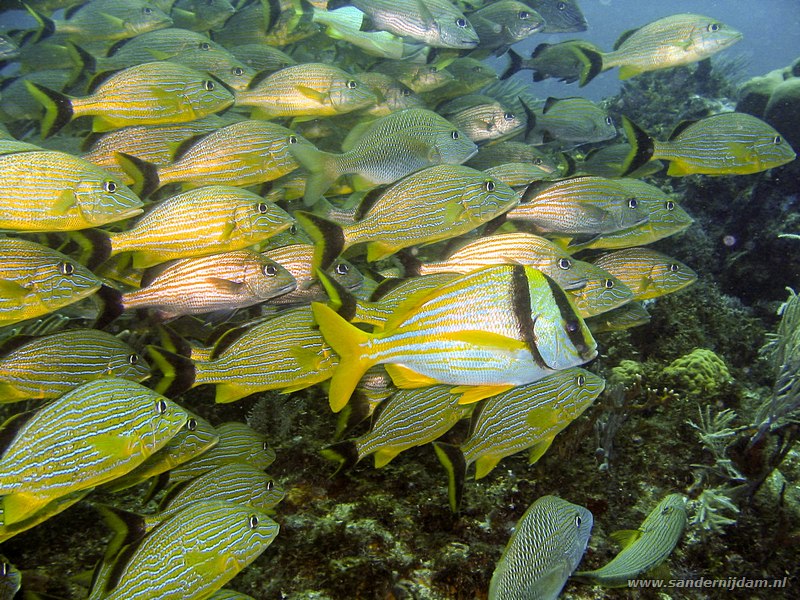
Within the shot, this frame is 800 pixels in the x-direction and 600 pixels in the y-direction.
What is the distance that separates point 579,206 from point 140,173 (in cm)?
365

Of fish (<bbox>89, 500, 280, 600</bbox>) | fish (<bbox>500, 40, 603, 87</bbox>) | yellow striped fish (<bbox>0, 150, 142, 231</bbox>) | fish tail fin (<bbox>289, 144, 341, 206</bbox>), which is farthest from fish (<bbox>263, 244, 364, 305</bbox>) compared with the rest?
fish (<bbox>500, 40, 603, 87</bbox>)

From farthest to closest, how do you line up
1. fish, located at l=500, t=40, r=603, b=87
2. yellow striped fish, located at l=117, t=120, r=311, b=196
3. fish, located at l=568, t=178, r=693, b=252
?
1. fish, located at l=500, t=40, r=603, b=87
2. fish, located at l=568, t=178, r=693, b=252
3. yellow striped fish, located at l=117, t=120, r=311, b=196

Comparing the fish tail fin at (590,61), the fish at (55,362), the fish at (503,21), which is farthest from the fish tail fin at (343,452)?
the fish at (503,21)

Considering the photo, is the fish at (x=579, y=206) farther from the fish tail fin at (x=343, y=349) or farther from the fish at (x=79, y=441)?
the fish at (x=79, y=441)

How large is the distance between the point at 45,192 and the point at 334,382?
2201mm

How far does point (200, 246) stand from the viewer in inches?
134

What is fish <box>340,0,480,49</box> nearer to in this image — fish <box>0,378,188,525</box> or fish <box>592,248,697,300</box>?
fish <box>592,248,697,300</box>

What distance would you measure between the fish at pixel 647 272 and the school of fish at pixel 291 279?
0.8 inches

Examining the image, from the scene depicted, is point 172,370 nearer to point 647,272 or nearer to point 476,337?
point 476,337

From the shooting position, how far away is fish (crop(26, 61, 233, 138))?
3.79m

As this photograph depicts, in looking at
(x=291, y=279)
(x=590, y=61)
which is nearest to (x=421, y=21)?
(x=590, y=61)

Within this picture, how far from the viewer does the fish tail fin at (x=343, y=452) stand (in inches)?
119

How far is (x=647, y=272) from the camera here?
4250 mm

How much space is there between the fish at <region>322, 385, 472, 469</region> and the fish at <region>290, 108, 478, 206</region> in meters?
2.17
